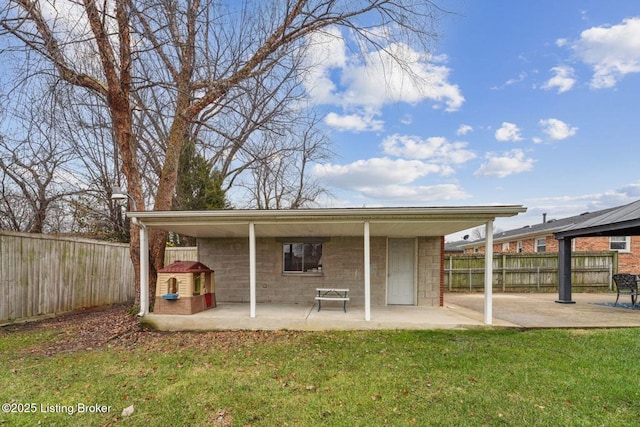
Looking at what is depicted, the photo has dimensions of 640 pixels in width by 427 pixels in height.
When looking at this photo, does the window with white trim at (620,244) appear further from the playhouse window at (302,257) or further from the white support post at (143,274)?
the white support post at (143,274)

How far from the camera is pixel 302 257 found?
938cm

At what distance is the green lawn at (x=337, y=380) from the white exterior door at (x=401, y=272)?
2798mm

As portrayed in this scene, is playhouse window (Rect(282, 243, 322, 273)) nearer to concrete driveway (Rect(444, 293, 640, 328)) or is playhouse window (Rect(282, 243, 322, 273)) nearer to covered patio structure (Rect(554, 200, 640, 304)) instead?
concrete driveway (Rect(444, 293, 640, 328))

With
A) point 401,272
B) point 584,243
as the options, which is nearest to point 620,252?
point 584,243

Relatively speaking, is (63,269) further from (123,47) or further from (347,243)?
(347,243)

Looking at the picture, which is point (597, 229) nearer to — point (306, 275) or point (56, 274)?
point (306, 275)

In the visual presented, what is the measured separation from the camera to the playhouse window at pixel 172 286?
7214 millimetres

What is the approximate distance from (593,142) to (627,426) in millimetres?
12670

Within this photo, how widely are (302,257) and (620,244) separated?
15.7 meters

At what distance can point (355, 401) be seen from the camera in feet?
12.1

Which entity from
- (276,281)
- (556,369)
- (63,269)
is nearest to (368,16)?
(276,281)

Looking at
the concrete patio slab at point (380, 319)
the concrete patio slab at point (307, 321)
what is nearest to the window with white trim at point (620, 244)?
the concrete patio slab at point (380, 319)

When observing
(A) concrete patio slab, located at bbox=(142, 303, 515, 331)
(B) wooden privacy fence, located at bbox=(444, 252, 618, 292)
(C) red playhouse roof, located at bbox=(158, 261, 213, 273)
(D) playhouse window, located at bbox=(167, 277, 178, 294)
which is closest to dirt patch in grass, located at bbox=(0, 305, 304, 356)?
(A) concrete patio slab, located at bbox=(142, 303, 515, 331)

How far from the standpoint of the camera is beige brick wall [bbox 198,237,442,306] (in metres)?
8.92
